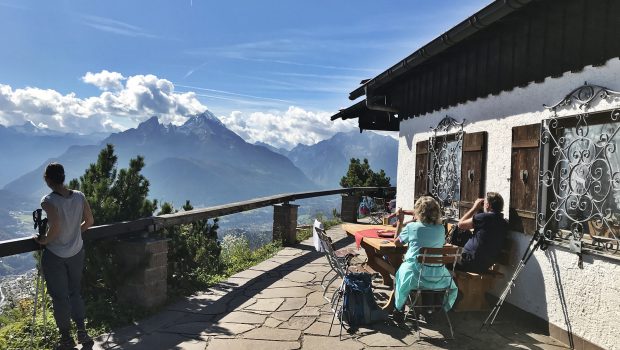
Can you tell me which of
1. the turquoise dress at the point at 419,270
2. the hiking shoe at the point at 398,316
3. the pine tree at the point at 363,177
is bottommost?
the hiking shoe at the point at 398,316

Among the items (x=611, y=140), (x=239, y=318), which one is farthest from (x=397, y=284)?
(x=611, y=140)

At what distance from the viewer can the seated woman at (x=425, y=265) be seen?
4301mm

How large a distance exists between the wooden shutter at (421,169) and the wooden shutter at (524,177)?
250 cm

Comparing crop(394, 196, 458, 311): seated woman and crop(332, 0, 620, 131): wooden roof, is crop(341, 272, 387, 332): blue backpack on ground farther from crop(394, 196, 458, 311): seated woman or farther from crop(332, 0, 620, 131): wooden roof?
crop(332, 0, 620, 131): wooden roof

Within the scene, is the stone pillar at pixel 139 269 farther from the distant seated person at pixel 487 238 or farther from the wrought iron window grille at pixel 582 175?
the wrought iron window grille at pixel 582 175

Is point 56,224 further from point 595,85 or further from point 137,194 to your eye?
point 595,85

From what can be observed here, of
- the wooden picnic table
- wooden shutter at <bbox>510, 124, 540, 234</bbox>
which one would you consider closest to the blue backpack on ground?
the wooden picnic table

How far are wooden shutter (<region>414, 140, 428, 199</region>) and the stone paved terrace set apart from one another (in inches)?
95.2

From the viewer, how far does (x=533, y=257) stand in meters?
4.50

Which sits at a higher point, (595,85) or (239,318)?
(595,85)

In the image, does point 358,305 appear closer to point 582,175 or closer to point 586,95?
point 582,175

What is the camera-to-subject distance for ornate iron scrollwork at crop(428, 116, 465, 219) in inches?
247

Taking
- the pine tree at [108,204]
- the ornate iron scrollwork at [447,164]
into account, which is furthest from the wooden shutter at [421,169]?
the pine tree at [108,204]

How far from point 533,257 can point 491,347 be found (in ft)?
3.69
